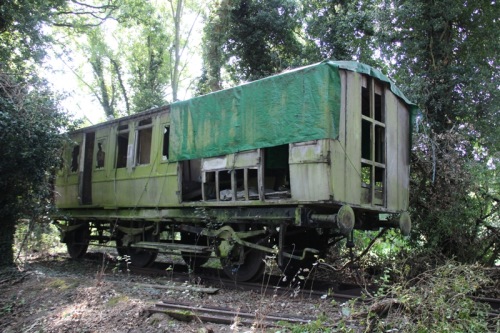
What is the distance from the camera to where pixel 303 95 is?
660 cm

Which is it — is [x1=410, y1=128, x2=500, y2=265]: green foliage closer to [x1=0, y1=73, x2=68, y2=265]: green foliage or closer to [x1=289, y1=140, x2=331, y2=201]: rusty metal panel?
[x1=289, y1=140, x2=331, y2=201]: rusty metal panel

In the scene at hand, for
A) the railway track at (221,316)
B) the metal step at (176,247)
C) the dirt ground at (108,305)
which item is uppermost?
the metal step at (176,247)

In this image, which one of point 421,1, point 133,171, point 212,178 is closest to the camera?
point 212,178

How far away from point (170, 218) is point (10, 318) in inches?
134

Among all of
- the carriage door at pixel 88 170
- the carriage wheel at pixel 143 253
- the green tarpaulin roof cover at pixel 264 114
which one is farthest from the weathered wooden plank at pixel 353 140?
the carriage door at pixel 88 170

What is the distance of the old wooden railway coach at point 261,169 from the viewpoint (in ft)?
21.2

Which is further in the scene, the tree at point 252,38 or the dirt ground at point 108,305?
the tree at point 252,38

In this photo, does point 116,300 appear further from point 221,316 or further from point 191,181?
point 191,181

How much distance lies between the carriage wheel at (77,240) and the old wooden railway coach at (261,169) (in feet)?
3.06

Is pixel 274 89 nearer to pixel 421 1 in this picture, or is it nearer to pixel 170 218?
pixel 170 218

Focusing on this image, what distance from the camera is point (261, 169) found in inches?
278

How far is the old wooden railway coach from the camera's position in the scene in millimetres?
6449

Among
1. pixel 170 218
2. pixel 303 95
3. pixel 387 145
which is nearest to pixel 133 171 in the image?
pixel 170 218

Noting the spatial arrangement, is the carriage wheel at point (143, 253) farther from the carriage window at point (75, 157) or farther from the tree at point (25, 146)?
the carriage window at point (75, 157)
